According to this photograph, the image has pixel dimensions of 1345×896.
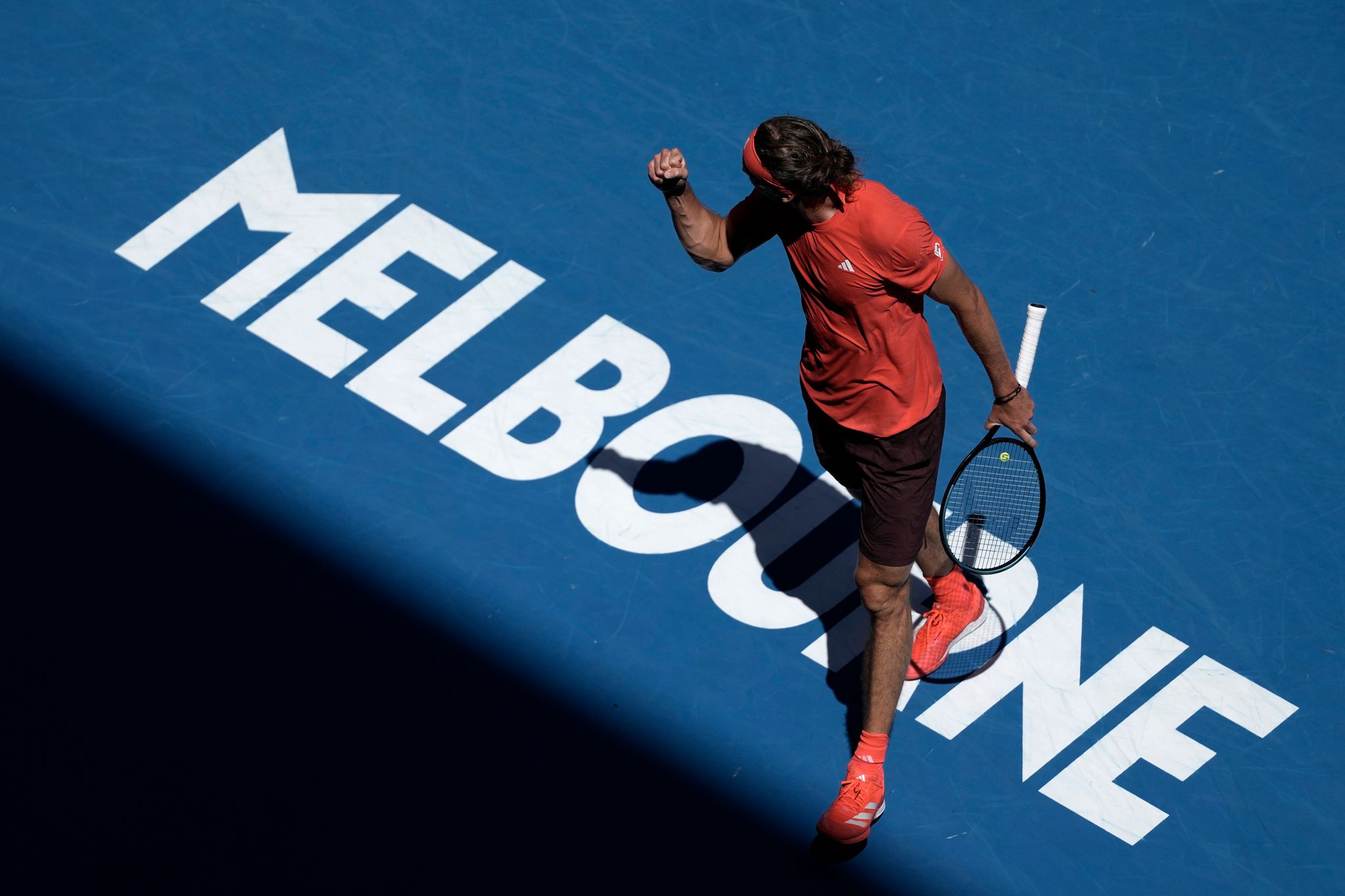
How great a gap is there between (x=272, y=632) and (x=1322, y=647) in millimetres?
4306

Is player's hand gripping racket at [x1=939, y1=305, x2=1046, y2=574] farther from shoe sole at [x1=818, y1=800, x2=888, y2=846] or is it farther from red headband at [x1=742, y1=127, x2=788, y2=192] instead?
red headband at [x1=742, y1=127, x2=788, y2=192]

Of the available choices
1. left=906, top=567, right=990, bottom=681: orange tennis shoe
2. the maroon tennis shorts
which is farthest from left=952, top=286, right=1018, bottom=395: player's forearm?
left=906, top=567, right=990, bottom=681: orange tennis shoe

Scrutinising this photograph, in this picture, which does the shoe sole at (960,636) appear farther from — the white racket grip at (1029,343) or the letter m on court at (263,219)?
the letter m on court at (263,219)

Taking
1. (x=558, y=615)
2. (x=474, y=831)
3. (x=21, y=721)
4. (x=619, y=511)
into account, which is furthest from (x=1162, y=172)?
(x=21, y=721)

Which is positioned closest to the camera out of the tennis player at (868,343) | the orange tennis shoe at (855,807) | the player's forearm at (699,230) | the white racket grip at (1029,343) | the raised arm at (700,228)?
the tennis player at (868,343)

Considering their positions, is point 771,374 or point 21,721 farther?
point 771,374

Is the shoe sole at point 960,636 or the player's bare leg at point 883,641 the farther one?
the shoe sole at point 960,636

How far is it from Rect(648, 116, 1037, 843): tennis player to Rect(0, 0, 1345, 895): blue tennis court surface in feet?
1.91

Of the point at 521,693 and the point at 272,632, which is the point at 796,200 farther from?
the point at 272,632

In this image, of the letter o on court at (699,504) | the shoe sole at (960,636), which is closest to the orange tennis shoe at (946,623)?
the shoe sole at (960,636)

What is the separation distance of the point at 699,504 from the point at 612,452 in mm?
489

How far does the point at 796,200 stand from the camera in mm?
4797

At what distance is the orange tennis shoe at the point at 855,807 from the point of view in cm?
535

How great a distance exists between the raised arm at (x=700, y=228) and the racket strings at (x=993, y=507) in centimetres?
138
